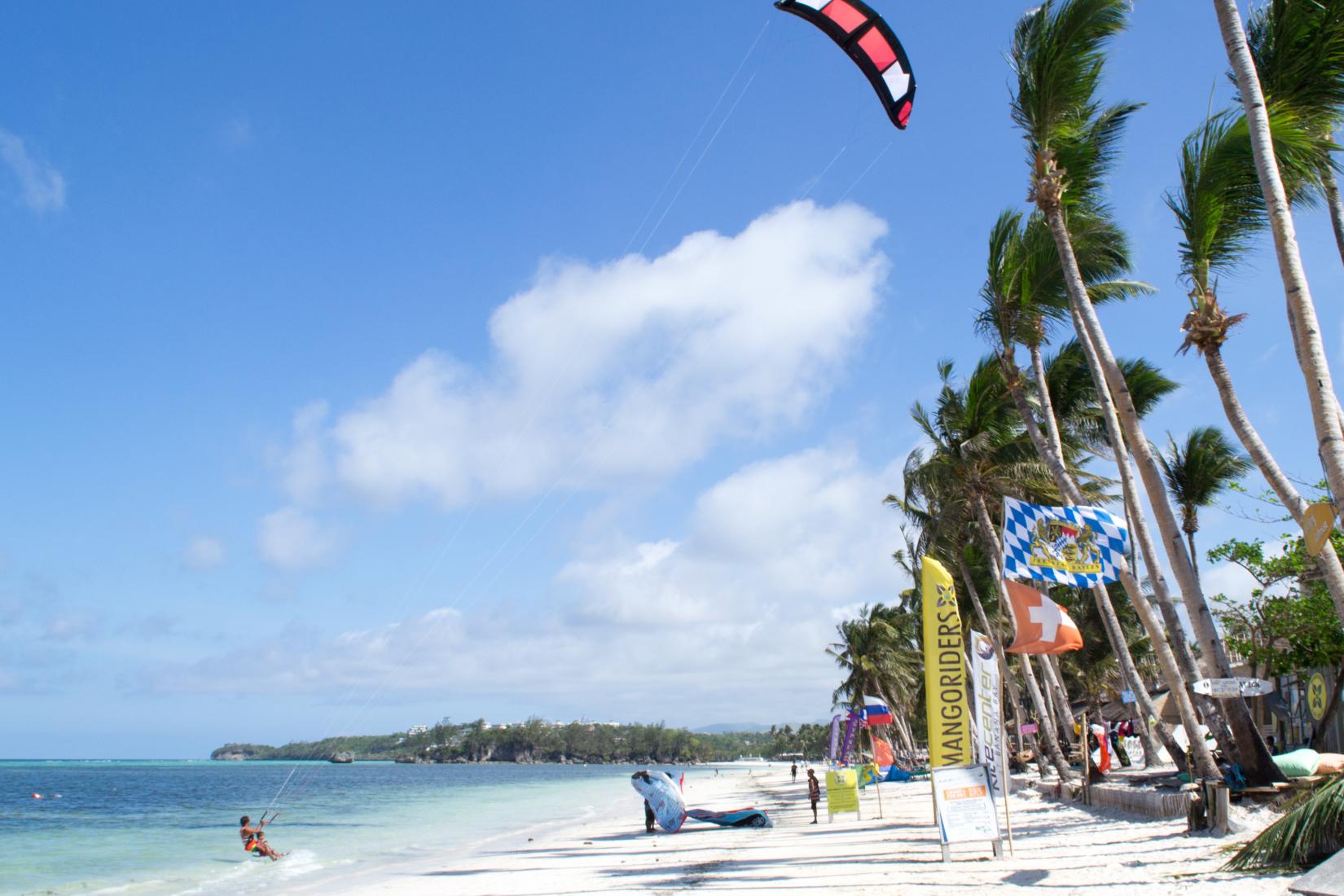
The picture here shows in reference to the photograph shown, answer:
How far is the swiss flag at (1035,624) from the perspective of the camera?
12.6m

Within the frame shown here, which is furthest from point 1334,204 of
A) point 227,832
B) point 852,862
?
point 227,832

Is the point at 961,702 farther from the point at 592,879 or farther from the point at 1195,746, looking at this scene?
the point at 592,879

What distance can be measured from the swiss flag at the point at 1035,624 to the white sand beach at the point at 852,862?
2.49m

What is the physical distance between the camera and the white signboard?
33.2ft

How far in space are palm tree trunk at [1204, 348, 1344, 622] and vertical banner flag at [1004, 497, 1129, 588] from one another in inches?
84.4

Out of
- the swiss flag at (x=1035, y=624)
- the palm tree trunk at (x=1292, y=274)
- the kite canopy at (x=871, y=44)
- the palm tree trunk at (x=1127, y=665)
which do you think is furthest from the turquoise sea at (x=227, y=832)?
the palm tree trunk at (x=1292, y=274)

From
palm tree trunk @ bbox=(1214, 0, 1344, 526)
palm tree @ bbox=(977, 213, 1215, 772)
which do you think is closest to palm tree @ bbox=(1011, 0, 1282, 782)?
palm tree @ bbox=(977, 213, 1215, 772)

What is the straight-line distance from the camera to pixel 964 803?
A: 1020cm

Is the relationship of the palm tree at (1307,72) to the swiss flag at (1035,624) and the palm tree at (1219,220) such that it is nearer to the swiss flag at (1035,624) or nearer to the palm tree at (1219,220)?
the palm tree at (1219,220)

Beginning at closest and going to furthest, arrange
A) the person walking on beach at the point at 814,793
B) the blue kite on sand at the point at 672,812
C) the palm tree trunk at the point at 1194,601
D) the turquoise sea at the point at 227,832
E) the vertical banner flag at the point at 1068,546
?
the palm tree trunk at the point at 1194,601
the vertical banner flag at the point at 1068,546
the turquoise sea at the point at 227,832
the person walking on beach at the point at 814,793
the blue kite on sand at the point at 672,812

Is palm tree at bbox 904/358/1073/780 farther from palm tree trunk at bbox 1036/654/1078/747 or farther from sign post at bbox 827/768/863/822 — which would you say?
sign post at bbox 827/768/863/822

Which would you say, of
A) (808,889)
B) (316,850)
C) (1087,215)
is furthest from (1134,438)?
(316,850)

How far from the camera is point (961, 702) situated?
10.4 m

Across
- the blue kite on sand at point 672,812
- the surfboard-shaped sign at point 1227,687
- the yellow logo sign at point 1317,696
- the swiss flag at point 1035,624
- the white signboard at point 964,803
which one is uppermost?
the swiss flag at point 1035,624
